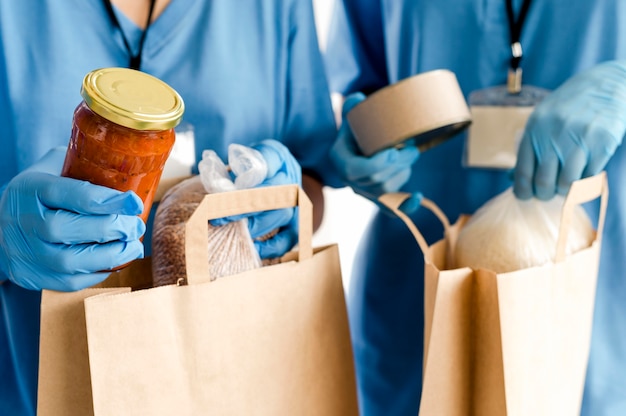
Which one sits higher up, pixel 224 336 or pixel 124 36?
pixel 124 36

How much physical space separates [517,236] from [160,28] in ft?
2.06

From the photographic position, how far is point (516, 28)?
40.3 inches

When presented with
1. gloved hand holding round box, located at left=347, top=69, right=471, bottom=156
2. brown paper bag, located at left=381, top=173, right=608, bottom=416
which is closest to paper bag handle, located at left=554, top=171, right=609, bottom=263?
brown paper bag, located at left=381, top=173, right=608, bottom=416

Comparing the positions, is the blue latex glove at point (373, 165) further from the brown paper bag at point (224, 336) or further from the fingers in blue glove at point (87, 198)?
the fingers in blue glove at point (87, 198)

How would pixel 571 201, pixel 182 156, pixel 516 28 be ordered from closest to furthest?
pixel 571 201
pixel 182 156
pixel 516 28

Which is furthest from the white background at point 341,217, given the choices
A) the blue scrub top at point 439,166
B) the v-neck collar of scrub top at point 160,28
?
the v-neck collar of scrub top at point 160,28

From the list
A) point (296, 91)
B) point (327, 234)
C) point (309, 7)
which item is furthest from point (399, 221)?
point (327, 234)

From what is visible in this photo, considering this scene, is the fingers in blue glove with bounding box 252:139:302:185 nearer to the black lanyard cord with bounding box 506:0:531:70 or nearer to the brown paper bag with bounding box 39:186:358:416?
the brown paper bag with bounding box 39:186:358:416

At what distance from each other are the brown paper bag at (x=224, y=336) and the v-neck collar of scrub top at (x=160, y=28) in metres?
0.34

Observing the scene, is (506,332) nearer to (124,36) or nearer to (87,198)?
(87,198)

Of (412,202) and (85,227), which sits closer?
(85,227)

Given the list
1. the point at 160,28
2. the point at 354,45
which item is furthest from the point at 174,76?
the point at 354,45

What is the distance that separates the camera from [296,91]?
40.7 inches

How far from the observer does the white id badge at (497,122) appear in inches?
40.0
